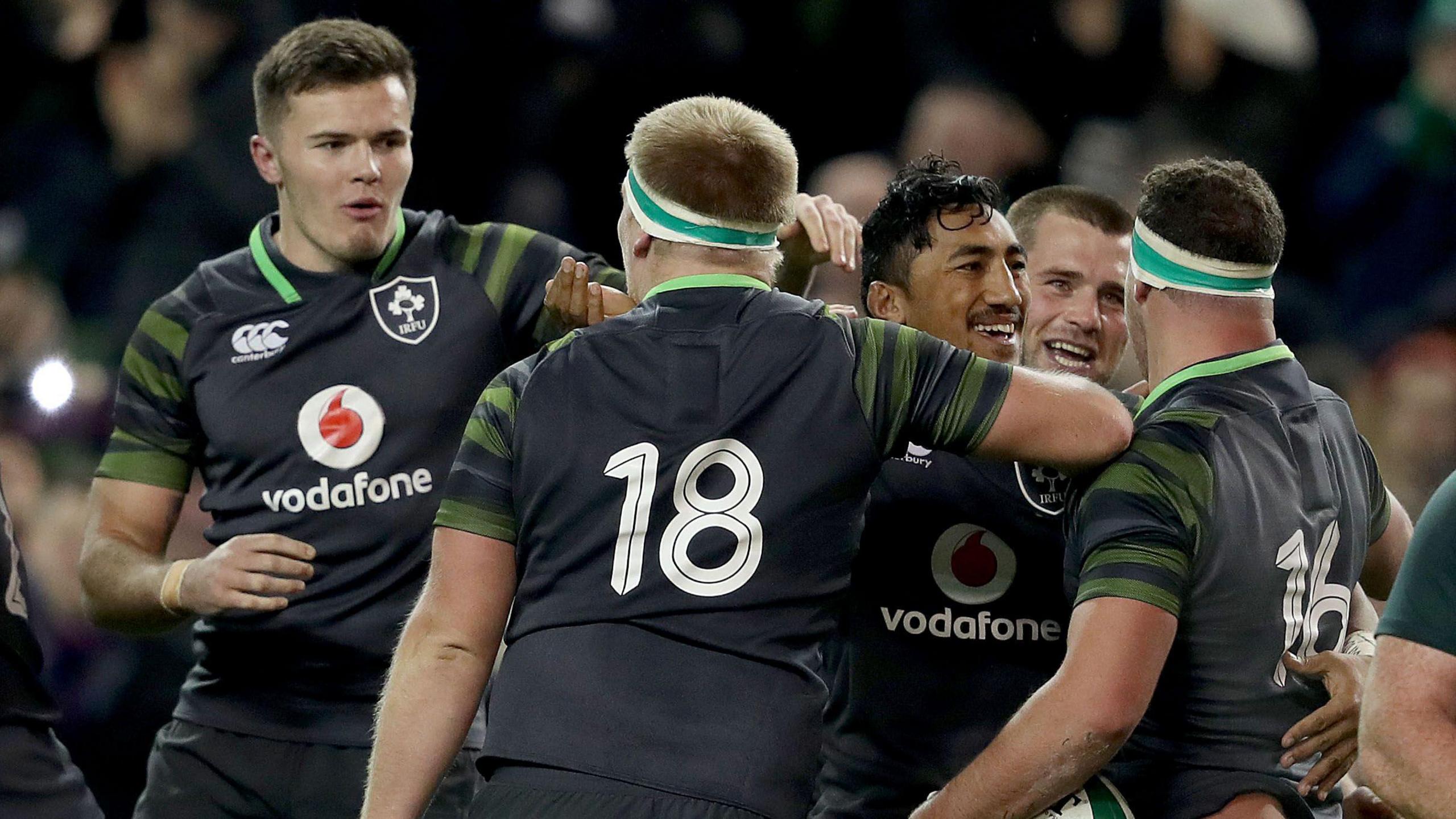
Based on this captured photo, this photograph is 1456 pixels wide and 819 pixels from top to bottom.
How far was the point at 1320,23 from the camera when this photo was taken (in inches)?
261

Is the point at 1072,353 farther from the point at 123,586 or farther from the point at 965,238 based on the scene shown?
the point at 123,586

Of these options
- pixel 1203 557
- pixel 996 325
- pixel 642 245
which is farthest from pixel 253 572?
pixel 1203 557

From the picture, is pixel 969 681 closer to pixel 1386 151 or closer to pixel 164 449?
pixel 164 449

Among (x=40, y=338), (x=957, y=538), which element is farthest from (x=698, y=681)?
(x=40, y=338)

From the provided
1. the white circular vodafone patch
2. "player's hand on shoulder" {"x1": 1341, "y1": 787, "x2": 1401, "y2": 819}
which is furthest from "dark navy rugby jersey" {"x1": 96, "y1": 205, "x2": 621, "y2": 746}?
"player's hand on shoulder" {"x1": 1341, "y1": 787, "x2": 1401, "y2": 819}

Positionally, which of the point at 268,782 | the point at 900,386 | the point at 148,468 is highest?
the point at 900,386

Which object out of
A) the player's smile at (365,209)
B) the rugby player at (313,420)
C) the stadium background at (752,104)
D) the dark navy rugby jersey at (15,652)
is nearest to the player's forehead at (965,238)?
the rugby player at (313,420)

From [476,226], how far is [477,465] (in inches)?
54.7

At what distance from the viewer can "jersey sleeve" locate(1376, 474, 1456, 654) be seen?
94.0 inches

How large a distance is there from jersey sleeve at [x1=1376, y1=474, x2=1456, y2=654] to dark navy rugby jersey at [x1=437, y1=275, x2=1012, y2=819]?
0.67 meters

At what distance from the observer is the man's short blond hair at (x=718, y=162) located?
2.87 meters

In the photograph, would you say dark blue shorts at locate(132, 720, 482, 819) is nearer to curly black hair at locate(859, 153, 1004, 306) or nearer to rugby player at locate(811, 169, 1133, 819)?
rugby player at locate(811, 169, 1133, 819)

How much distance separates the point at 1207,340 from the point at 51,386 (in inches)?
191

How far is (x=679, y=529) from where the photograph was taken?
2.72m
